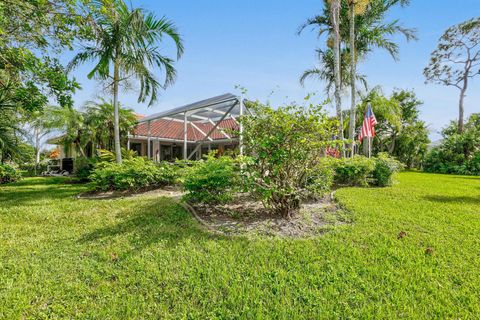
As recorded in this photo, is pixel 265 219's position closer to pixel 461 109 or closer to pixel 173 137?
pixel 173 137

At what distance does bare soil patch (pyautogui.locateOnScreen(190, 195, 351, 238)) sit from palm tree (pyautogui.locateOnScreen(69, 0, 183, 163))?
5930 mm

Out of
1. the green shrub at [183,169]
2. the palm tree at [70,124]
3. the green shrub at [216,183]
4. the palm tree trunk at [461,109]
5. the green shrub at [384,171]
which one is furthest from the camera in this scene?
the palm tree trunk at [461,109]

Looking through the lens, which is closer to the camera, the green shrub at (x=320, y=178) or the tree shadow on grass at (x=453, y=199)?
the green shrub at (x=320, y=178)

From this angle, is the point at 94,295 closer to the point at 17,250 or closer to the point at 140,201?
the point at 17,250

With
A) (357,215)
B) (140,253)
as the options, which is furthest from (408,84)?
(140,253)

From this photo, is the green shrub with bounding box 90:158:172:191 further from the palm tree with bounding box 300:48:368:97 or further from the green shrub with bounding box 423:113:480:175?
the green shrub with bounding box 423:113:480:175

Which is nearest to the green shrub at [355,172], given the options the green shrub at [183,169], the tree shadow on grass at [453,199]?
the tree shadow on grass at [453,199]

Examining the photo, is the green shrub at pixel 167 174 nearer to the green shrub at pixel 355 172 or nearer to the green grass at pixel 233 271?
the green grass at pixel 233 271

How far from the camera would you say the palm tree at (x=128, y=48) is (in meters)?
8.11

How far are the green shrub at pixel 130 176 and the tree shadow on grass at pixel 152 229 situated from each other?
7.06 feet

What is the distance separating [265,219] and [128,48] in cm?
785

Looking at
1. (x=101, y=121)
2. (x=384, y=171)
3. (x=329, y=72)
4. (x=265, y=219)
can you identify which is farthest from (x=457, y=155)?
(x=101, y=121)

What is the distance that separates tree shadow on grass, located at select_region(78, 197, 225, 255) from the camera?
4090 mm

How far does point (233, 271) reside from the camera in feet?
10.2
